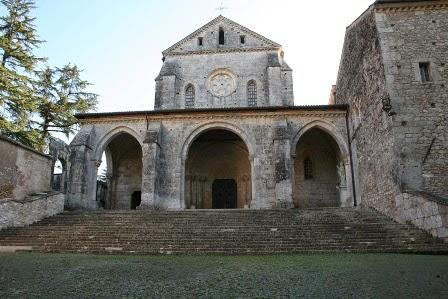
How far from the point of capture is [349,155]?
17.9 meters

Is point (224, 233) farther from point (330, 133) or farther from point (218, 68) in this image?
point (218, 68)

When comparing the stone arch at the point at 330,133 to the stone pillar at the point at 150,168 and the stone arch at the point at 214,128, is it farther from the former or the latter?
the stone pillar at the point at 150,168

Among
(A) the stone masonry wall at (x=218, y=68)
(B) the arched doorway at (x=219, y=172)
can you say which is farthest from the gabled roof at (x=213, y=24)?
(B) the arched doorway at (x=219, y=172)

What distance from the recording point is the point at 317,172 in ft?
69.5

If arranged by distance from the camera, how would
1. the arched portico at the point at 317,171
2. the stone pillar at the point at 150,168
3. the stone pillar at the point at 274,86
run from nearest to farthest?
the stone pillar at the point at 150,168 → the arched portico at the point at 317,171 → the stone pillar at the point at 274,86

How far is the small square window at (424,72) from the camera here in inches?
521

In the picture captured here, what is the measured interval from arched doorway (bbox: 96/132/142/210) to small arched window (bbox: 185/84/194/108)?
511cm

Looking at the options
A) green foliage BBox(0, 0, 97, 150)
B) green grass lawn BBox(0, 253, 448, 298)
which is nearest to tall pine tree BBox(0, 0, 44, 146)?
green foliage BBox(0, 0, 97, 150)

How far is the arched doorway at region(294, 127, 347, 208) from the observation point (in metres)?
20.7

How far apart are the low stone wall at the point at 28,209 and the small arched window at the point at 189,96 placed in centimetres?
1229

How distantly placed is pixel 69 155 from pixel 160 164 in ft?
15.8

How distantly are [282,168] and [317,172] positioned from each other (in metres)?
5.18

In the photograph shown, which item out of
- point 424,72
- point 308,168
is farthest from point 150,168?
point 424,72

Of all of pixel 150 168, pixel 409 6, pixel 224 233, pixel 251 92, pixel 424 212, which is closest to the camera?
pixel 424 212
